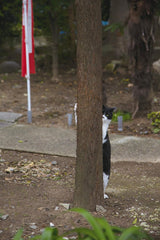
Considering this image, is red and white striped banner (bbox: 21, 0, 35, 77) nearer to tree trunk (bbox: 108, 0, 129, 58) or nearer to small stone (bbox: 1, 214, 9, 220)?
small stone (bbox: 1, 214, 9, 220)

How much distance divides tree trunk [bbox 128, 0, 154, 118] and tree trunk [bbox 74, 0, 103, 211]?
3850 millimetres

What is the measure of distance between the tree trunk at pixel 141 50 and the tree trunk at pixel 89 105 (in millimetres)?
3850

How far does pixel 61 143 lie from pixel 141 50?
8.04ft

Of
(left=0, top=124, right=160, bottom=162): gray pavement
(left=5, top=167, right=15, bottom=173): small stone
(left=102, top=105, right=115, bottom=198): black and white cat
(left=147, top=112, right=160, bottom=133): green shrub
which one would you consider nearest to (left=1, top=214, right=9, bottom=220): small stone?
(left=102, top=105, right=115, bottom=198): black and white cat

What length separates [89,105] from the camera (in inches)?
158

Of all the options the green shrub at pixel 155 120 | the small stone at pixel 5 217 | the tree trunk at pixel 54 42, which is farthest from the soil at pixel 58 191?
the tree trunk at pixel 54 42

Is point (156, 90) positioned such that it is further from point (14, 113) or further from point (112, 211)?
point (112, 211)

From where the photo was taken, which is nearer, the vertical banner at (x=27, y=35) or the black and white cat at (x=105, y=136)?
the black and white cat at (x=105, y=136)

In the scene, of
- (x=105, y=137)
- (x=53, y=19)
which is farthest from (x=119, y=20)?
(x=105, y=137)

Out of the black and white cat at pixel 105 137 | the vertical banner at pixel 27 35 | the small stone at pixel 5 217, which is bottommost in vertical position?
the small stone at pixel 5 217

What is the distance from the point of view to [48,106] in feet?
31.7

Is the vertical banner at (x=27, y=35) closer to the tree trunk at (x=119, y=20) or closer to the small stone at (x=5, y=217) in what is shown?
the small stone at (x=5, y=217)

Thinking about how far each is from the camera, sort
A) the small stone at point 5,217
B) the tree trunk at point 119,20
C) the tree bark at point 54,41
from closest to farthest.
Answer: the small stone at point 5,217, the tree bark at point 54,41, the tree trunk at point 119,20

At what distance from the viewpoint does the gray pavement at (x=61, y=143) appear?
250 inches
